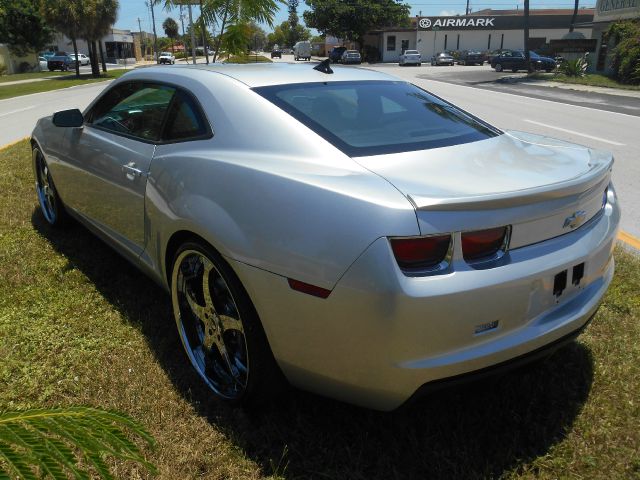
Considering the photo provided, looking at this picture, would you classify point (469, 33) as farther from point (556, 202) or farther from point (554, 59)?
point (556, 202)

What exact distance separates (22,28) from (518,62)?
36942mm

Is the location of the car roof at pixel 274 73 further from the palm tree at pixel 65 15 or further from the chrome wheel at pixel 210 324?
the palm tree at pixel 65 15

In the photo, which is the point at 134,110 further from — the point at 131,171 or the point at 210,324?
the point at 210,324

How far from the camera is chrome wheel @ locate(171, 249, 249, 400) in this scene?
8.01 feet

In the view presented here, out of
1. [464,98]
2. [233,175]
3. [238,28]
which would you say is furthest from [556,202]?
[464,98]

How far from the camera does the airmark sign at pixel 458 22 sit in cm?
6369

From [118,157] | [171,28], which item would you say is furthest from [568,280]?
Answer: [171,28]

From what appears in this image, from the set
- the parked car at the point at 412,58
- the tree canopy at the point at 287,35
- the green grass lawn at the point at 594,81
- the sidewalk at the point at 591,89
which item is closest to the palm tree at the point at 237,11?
the sidewalk at the point at 591,89

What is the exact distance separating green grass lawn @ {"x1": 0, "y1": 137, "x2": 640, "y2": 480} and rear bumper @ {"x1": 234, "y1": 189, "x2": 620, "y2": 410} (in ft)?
0.89

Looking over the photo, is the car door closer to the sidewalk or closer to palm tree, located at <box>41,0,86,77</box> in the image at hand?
the sidewalk

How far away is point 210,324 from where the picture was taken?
2.62 metres

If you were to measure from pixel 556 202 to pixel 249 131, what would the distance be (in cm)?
129

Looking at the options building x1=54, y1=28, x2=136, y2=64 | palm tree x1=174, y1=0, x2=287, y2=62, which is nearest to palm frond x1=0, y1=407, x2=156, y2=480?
palm tree x1=174, y1=0, x2=287, y2=62

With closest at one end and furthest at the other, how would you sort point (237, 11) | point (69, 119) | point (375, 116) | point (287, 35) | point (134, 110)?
1. point (375, 116)
2. point (134, 110)
3. point (69, 119)
4. point (237, 11)
5. point (287, 35)
